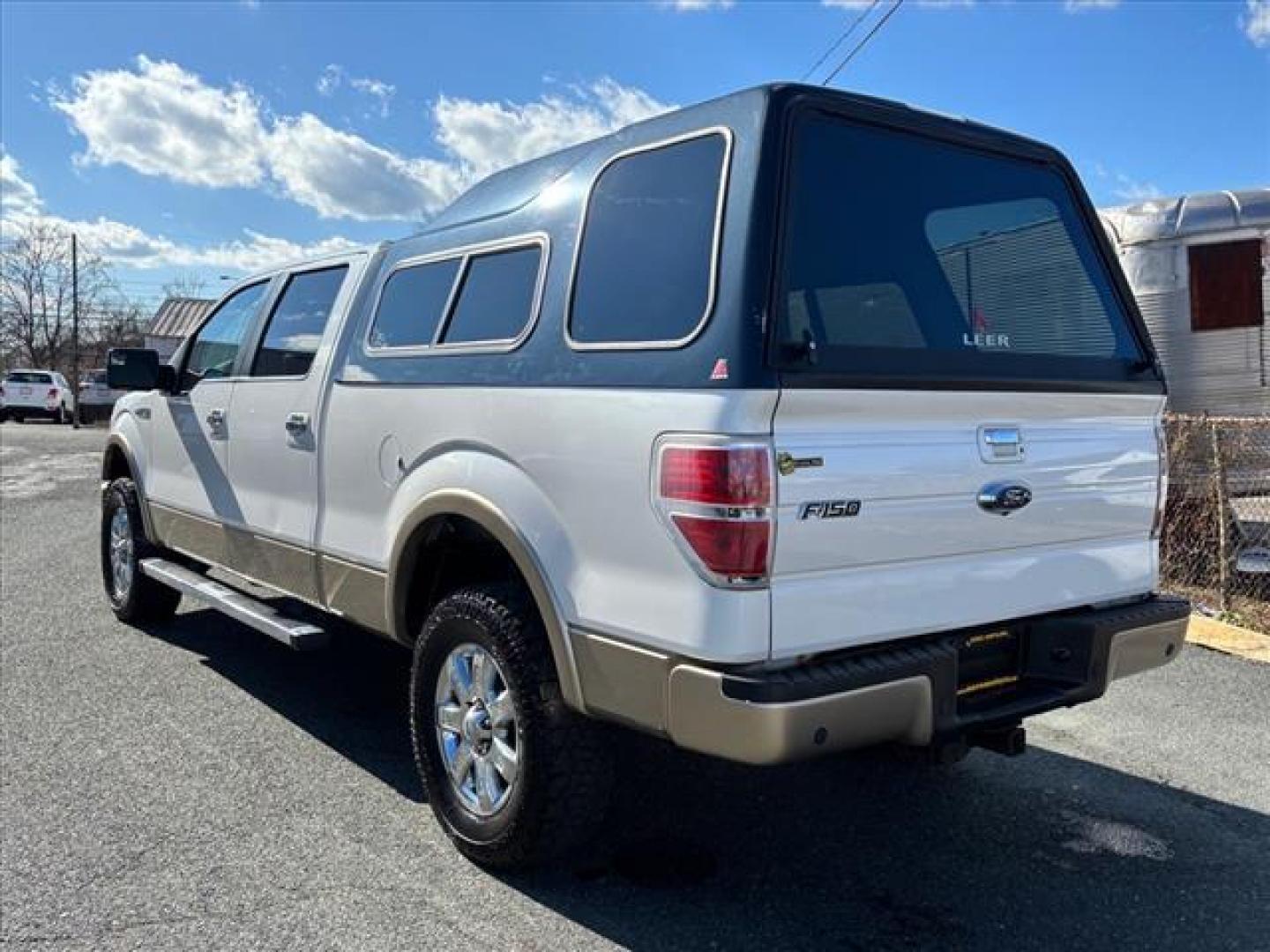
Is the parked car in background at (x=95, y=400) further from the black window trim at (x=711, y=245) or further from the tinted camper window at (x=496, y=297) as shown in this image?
the black window trim at (x=711, y=245)

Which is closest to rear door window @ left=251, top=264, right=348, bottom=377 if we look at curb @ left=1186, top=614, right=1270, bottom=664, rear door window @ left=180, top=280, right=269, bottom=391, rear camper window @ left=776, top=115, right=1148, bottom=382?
rear door window @ left=180, top=280, right=269, bottom=391

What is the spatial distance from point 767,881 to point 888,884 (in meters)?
0.38

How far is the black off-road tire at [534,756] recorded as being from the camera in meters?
3.19

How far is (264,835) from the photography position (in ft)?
12.1

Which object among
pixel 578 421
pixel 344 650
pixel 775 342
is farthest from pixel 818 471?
pixel 344 650

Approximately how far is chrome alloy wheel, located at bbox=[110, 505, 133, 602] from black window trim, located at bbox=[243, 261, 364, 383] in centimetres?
190

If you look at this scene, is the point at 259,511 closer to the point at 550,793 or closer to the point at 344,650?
the point at 344,650

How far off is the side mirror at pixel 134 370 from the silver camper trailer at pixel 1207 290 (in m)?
7.06

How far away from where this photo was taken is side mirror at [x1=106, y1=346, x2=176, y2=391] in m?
5.50

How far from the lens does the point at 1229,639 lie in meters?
6.51

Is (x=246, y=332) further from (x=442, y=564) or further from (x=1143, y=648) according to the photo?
(x=1143, y=648)

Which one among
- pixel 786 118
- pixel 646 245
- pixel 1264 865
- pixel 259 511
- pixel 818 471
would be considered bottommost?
pixel 1264 865

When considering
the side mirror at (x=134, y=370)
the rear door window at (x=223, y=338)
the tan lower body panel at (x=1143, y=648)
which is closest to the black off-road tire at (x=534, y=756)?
the tan lower body panel at (x=1143, y=648)

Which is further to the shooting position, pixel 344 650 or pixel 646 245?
pixel 344 650
